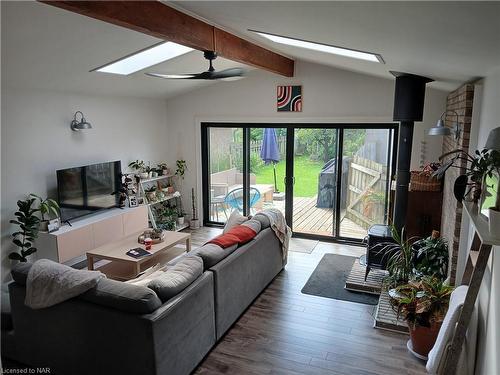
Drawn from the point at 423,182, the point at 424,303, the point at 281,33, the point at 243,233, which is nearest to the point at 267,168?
the point at 423,182

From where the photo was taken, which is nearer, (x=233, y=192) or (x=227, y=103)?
(x=227, y=103)

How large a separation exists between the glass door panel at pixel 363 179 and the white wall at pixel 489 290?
2.54 meters

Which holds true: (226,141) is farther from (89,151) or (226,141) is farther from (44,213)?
(44,213)

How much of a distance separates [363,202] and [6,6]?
5.06 meters

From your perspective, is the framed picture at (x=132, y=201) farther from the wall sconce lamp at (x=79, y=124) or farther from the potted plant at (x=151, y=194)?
the wall sconce lamp at (x=79, y=124)

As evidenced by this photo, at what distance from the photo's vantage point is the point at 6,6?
2.82 m

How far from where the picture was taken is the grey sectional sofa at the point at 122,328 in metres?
2.61

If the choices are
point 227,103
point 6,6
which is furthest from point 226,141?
point 6,6

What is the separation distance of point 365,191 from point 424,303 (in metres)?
3.10

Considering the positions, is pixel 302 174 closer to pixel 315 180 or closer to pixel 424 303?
pixel 315 180

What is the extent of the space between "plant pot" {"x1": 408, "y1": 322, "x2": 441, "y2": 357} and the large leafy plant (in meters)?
0.04

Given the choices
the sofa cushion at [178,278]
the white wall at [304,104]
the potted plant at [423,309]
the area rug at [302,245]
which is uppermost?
the white wall at [304,104]

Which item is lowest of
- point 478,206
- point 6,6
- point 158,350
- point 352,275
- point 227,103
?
point 352,275

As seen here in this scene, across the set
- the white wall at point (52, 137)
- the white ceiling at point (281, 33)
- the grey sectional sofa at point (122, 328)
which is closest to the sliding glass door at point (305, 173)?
the white wall at point (52, 137)
